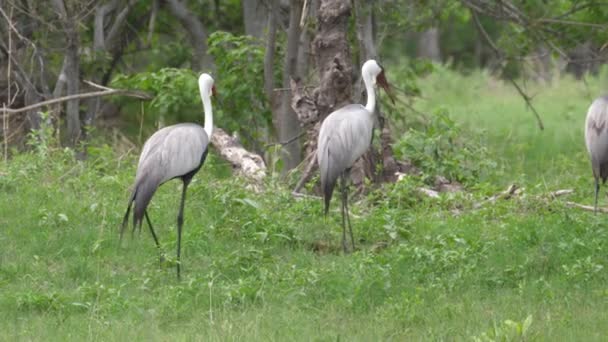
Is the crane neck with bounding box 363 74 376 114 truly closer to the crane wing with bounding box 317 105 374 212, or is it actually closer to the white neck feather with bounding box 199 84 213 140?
the crane wing with bounding box 317 105 374 212

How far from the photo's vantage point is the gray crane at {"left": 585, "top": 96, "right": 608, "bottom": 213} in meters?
11.1

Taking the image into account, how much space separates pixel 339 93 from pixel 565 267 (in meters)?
3.70

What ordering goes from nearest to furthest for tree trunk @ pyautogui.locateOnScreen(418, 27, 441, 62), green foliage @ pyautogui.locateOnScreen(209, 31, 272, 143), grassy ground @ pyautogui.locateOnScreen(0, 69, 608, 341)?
grassy ground @ pyautogui.locateOnScreen(0, 69, 608, 341), green foliage @ pyautogui.locateOnScreen(209, 31, 272, 143), tree trunk @ pyautogui.locateOnScreen(418, 27, 441, 62)

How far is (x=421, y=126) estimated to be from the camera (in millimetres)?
15742

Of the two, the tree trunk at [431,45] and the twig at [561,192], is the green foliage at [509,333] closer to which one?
the twig at [561,192]

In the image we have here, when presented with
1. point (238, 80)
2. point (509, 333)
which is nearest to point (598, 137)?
point (238, 80)

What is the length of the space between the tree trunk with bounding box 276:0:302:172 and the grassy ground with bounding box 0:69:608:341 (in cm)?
163

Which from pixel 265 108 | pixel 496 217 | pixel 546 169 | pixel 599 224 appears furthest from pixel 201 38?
pixel 599 224

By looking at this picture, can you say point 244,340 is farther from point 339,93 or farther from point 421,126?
point 421,126

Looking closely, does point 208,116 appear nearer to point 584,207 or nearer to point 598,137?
point 584,207

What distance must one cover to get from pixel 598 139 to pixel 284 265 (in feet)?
12.1

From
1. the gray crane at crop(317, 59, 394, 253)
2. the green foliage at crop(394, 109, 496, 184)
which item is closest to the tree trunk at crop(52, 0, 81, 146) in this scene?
the green foliage at crop(394, 109, 496, 184)

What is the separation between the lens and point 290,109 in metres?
13.4

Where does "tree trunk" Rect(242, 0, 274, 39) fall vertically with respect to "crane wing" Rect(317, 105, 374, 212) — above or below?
above
